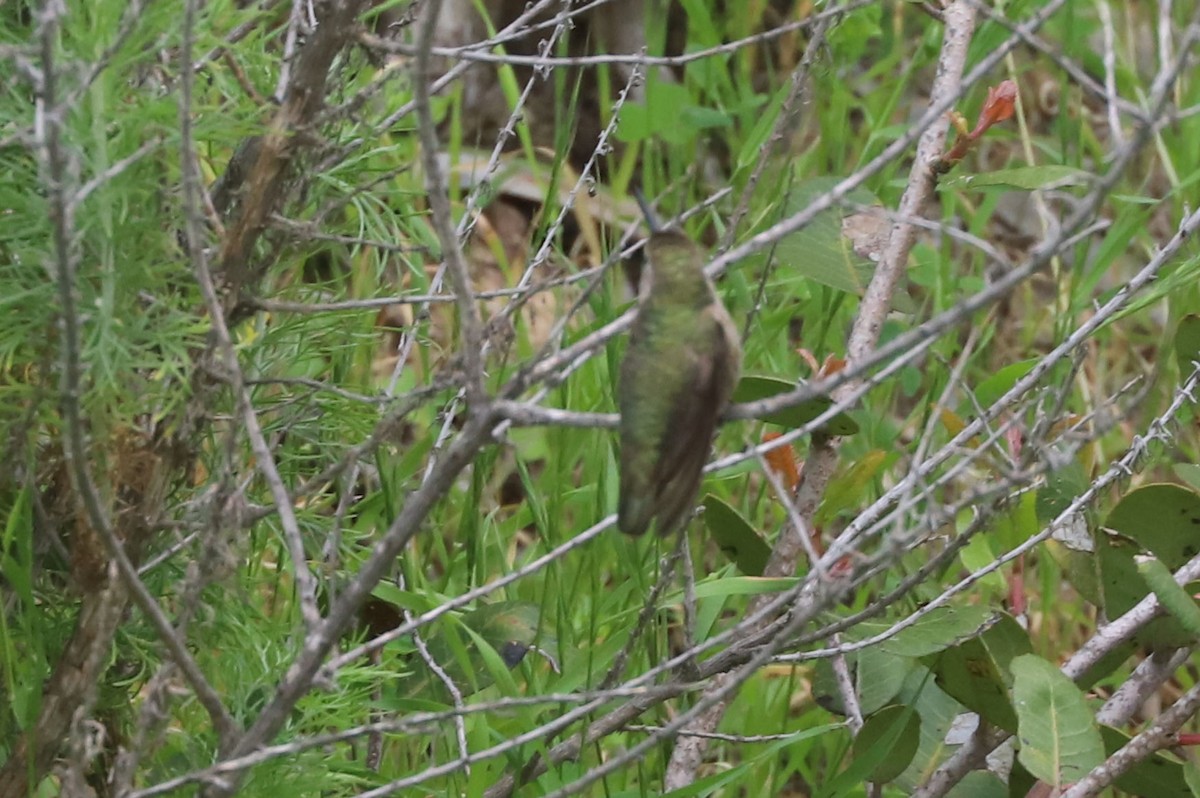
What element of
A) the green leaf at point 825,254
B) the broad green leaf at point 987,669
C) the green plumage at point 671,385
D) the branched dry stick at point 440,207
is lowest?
the broad green leaf at point 987,669

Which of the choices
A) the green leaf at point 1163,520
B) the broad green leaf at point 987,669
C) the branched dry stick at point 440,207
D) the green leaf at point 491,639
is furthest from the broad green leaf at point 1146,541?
the branched dry stick at point 440,207

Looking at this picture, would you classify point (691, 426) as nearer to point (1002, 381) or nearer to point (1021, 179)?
point (1021, 179)

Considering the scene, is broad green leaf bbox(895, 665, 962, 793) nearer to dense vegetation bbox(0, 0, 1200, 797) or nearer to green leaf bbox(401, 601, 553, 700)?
dense vegetation bbox(0, 0, 1200, 797)

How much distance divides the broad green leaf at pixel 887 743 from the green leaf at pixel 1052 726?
157 millimetres

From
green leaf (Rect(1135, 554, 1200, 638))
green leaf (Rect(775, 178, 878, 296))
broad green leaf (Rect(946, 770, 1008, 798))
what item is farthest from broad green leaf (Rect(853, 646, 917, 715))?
green leaf (Rect(775, 178, 878, 296))

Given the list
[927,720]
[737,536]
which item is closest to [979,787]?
[927,720]

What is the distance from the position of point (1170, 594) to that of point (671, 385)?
0.74 m

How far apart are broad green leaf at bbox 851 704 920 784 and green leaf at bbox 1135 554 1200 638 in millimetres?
350

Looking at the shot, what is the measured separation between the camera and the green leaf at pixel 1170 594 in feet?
5.22

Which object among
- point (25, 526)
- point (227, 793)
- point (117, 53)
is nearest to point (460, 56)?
point (117, 53)

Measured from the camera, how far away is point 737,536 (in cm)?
194

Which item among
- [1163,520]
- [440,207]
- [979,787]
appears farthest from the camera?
[979,787]

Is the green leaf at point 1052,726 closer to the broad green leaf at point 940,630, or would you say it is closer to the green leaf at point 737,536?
the broad green leaf at point 940,630

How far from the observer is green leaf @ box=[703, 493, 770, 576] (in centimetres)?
192
